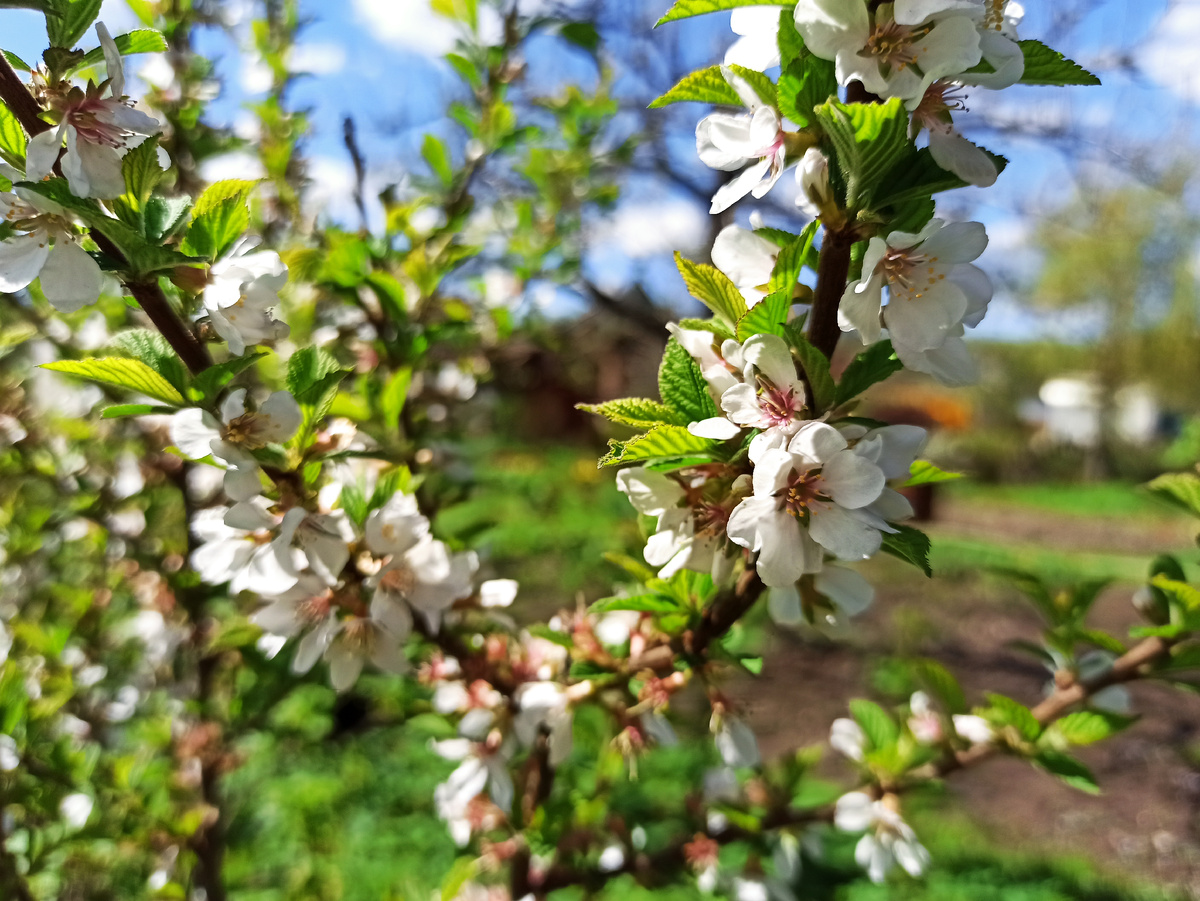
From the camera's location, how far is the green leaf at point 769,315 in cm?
64

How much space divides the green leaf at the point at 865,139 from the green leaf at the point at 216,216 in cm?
52

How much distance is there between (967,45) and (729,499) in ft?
1.32

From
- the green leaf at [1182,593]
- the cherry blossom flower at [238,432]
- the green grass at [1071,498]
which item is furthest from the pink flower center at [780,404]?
the green grass at [1071,498]

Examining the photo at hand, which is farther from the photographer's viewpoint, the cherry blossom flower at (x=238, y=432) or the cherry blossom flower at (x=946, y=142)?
the cherry blossom flower at (x=238, y=432)

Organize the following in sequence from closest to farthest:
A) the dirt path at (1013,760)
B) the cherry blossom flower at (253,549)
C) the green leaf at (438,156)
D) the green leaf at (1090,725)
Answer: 1. the cherry blossom flower at (253,549)
2. the green leaf at (1090,725)
3. the green leaf at (438,156)
4. the dirt path at (1013,760)

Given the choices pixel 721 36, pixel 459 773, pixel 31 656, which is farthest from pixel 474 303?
pixel 721 36

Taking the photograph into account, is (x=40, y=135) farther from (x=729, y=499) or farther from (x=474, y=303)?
(x=474, y=303)

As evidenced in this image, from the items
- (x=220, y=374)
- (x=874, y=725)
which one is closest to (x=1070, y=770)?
(x=874, y=725)

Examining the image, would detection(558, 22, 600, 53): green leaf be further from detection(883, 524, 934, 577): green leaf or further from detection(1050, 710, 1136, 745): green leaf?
detection(1050, 710, 1136, 745): green leaf

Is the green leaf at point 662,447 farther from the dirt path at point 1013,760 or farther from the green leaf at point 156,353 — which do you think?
the dirt path at point 1013,760

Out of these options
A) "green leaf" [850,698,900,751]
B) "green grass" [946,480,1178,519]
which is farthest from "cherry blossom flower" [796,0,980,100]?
"green grass" [946,480,1178,519]

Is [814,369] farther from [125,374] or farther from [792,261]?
[125,374]

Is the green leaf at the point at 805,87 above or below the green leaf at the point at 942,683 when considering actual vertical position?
above

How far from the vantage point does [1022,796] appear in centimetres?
380
